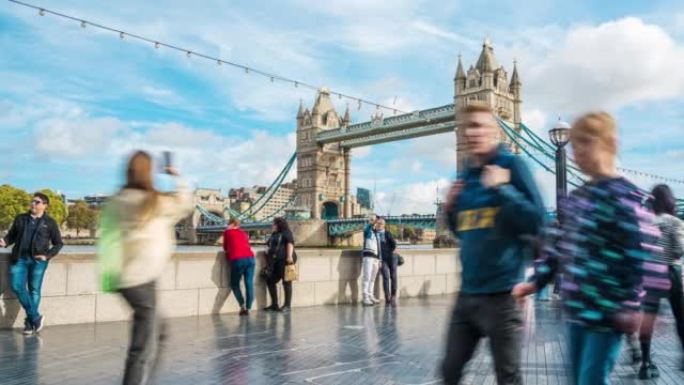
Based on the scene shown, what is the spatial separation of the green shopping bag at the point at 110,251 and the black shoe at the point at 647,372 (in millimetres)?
3858

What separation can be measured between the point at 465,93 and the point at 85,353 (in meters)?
73.0

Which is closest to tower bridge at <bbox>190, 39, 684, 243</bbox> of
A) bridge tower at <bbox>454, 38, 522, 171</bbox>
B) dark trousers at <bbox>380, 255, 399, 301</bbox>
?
bridge tower at <bbox>454, 38, 522, 171</bbox>

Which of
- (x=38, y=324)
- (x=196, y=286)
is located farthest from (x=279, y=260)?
Answer: (x=38, y=324)

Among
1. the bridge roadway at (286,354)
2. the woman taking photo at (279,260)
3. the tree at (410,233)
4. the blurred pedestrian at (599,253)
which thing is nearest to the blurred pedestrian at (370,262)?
the woman taking photo at (279,260)

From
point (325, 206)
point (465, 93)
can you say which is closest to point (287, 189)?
point (325, 206)

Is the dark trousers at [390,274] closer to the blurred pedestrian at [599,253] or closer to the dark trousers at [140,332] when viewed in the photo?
the dark trousers at [140,332]

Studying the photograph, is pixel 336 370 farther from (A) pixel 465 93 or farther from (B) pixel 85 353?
(A) pixel 465 93

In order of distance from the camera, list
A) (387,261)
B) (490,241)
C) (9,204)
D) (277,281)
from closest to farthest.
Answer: (490,241) < (277,281) < (387,261) < (9,204)

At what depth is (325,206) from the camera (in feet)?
334

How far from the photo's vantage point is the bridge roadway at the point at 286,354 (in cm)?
466

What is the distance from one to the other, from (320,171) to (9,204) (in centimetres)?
4329

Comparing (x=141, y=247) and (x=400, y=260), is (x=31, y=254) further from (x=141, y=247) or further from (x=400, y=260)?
(x=400, y=260)

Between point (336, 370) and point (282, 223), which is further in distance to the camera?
point (282, 223)

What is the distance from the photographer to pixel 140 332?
10.7 feet
